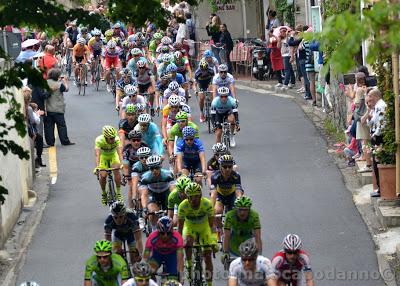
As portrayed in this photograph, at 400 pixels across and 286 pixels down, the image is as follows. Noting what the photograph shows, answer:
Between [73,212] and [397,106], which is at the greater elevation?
[397,106]

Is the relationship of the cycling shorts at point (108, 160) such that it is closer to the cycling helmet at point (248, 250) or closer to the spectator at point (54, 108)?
the spectator at point (54, 108)

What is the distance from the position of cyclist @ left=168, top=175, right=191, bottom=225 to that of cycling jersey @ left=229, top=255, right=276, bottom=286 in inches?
123

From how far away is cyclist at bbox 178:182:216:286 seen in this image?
17.4 meters

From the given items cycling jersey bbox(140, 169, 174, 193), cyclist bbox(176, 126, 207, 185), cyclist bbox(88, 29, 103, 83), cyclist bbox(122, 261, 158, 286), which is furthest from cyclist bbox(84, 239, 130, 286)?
cyclist bbox(88, 29, 103, 83)

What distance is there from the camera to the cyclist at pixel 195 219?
17422mm

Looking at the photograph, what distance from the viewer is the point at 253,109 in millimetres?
33031

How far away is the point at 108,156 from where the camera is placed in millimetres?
22453

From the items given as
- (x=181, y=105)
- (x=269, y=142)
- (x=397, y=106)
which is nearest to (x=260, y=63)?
(x=269, y=142)

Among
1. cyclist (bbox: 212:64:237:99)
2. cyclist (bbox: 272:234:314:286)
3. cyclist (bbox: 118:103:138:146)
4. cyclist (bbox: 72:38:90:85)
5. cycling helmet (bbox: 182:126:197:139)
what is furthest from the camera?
cyclist (bbox: 72:38:90:85)

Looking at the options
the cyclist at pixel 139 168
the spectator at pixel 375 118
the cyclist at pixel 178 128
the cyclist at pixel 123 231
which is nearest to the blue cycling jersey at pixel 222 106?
the cyclist at pixel 178 128

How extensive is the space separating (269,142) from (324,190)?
4992mm

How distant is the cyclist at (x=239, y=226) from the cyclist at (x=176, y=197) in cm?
123

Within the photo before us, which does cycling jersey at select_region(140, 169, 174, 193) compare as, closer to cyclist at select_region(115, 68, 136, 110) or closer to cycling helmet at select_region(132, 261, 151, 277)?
cycling helmet at select_region(132, 261, 151, 277)

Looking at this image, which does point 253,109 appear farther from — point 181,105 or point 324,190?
point 324,190
